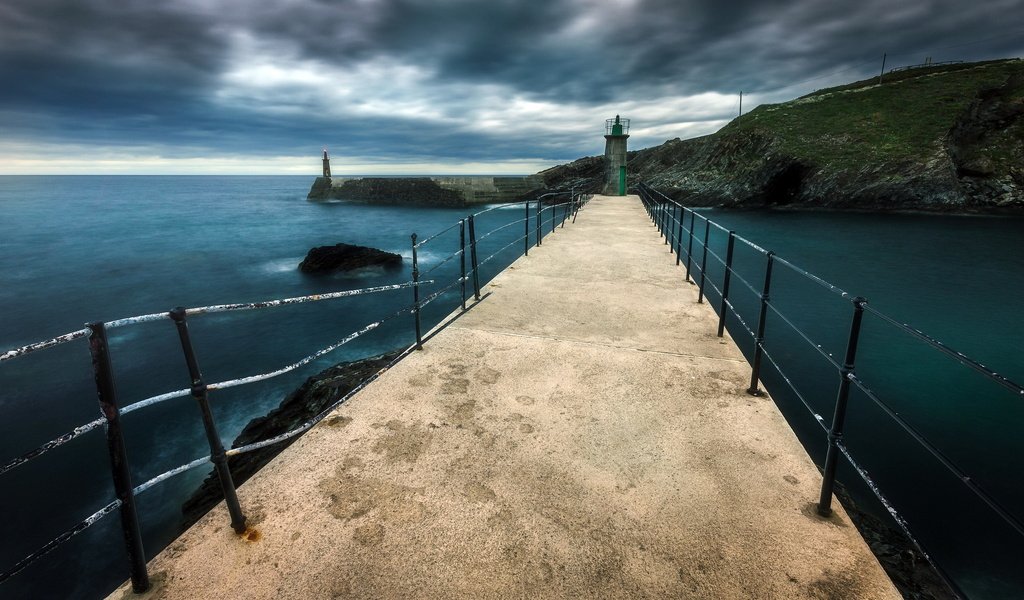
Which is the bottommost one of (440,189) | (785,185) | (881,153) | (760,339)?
(760,339)

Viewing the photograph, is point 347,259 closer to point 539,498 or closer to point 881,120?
point 539,498

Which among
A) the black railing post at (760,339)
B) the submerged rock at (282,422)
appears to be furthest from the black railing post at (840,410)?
the submerged rock at (282,422)

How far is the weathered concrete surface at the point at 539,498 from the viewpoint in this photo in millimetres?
2291

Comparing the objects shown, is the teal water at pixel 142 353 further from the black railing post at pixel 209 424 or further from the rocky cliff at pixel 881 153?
the rocky cliff at pixel 881 153

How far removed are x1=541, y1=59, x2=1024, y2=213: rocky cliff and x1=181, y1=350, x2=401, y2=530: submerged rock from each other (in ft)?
153

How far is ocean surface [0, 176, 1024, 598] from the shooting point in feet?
24.4

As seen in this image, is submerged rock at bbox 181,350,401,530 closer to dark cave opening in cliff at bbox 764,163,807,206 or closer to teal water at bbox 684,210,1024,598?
teal water at bbox 684,210,1024,598

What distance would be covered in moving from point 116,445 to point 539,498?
2.14 m

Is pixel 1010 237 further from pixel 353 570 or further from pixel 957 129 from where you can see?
pixel 353 570

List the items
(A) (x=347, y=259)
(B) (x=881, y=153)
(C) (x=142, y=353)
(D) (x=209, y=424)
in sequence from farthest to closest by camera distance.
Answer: (B) (x=881, y=153) < (A) (x=347, y=259) < (C) (x=142, y=353) < (D) (x=209, y=424)

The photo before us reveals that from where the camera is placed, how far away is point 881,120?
142 feet

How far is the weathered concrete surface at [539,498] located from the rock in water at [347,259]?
21.5 meters

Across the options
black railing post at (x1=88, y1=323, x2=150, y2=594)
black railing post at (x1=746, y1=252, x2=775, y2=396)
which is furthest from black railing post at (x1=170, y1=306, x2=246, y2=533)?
black railing post at (x1=746, y1=252, x2=775, y2=396)

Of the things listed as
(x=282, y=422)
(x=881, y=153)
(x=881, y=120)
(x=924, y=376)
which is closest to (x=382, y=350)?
(x=282, y=422)
